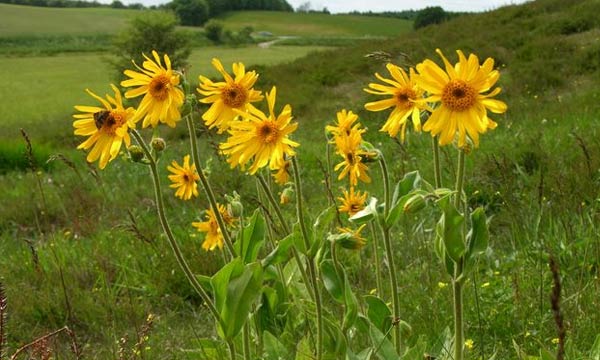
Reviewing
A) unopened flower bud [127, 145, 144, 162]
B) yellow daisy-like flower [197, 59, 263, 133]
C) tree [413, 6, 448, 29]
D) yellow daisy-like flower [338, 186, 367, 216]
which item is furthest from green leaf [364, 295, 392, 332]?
tree [413, 6, 448, 29]

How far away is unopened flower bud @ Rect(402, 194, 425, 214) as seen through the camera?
5.34ft

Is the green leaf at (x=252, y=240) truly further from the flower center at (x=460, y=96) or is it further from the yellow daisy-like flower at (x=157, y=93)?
the flower center at (x=460, y=96)

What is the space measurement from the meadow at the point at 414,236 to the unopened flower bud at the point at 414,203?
434 millimetres

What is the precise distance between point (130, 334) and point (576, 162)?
3.18 metres

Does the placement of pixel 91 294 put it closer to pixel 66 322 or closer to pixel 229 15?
pixel 66 322

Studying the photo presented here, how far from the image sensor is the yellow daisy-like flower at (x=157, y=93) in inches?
65.8

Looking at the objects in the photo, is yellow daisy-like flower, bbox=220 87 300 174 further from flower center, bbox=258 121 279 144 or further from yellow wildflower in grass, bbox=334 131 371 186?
yellow wildflower in grass, bbox=334 131 371 186

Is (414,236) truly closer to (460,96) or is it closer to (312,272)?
(312,272)

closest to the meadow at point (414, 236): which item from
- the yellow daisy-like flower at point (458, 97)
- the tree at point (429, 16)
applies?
the yellow daisy-like flower at point (458, 97)

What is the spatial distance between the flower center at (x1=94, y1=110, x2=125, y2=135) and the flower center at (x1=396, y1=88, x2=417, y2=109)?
0.76 m

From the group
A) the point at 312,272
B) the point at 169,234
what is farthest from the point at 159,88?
the point at 312,272

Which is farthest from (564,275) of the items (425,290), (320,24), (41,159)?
(320,24)

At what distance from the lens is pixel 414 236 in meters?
3.62

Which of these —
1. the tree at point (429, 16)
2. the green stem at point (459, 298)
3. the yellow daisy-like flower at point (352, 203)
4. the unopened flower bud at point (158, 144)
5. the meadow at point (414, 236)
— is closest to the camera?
the green stem at point (459, 298)
